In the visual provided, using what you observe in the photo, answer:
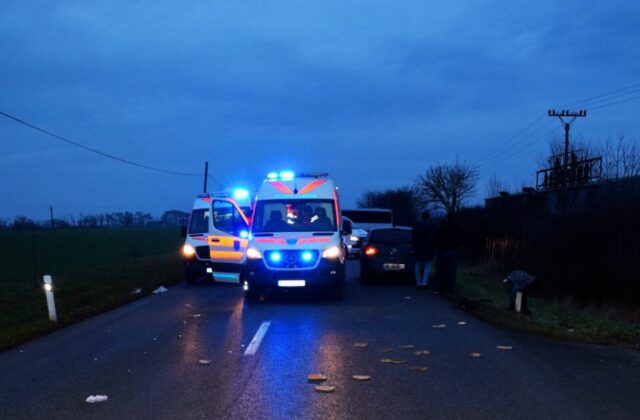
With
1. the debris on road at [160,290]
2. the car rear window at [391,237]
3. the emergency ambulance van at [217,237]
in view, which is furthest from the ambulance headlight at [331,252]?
the debris on road at [160,290]

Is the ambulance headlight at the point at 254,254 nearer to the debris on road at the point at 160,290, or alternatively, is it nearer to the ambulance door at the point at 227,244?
the ambulance door at the point at 227,244

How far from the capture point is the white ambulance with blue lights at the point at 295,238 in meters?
13.4

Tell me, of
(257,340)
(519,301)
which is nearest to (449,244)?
(519,301)

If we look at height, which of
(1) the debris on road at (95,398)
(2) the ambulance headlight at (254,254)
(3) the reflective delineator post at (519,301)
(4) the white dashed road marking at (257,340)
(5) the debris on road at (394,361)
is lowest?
(1) the debris on road at (95,398)

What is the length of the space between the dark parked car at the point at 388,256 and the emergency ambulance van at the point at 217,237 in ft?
11.9

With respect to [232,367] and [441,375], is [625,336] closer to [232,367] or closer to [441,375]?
[441,375]

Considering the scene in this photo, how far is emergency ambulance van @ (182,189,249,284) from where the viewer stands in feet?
56.0

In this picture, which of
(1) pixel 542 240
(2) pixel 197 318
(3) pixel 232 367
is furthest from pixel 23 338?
(1) pixel 542 240

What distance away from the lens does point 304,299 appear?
14.5 metres

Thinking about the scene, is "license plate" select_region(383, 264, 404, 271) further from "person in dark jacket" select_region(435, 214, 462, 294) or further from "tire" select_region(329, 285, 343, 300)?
"tire" select_region(329, 285, 343, 300)

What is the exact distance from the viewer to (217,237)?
57.4 ft

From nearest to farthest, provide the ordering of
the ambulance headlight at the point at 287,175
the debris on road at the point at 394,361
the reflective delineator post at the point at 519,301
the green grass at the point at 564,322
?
the debris on road at the point at 394,361
the green grass at the point at 564,322
the reflective delineator post at the point at 519,301
the ambulance headlight at the point at 287,175

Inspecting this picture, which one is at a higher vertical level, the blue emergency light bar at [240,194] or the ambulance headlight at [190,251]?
the blue emergency light bar at [240,194]

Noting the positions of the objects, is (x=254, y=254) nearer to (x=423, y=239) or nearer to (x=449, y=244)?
(x=423, y=239)
